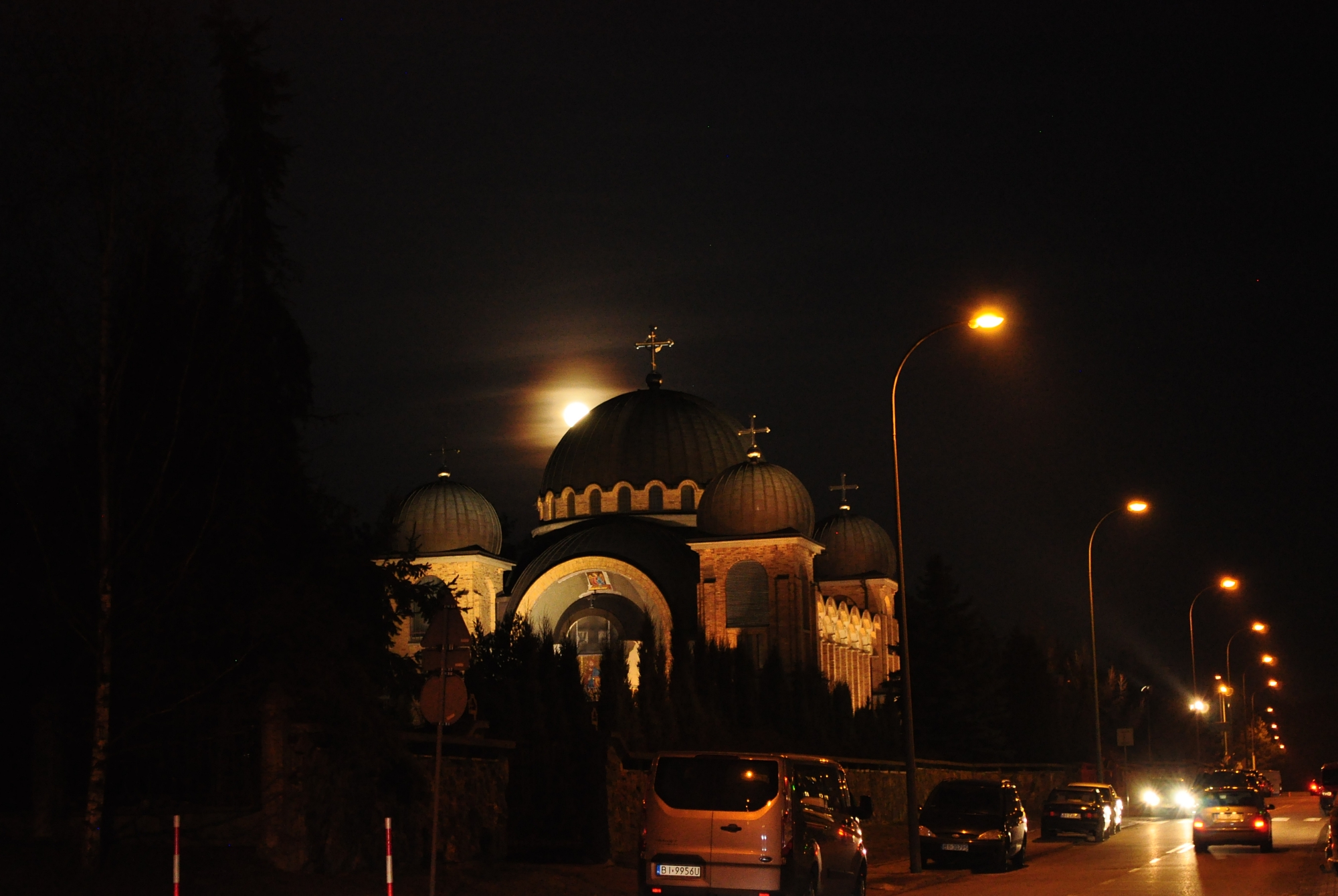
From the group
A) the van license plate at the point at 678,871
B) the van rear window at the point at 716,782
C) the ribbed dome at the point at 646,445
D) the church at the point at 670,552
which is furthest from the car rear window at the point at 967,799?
the ribbed dome at the point at 646,445

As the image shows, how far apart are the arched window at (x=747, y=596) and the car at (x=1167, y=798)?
1390 cm

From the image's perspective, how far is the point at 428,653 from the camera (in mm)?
13281

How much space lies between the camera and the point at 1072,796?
31.4 metres

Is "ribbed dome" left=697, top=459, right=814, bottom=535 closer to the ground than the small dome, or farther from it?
closer to the ground

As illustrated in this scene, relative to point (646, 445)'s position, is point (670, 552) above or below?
below

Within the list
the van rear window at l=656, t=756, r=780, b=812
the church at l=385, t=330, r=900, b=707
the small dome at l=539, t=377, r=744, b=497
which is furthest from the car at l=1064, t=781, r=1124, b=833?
the small dome at l=539, t=377, r=744, b=497

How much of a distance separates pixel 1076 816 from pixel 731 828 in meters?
19.0

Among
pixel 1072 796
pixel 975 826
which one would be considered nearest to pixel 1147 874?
pixel 975 826

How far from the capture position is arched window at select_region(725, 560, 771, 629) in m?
51.8

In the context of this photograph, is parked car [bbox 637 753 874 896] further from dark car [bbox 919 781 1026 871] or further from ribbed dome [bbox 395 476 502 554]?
ribbed dome [bbox 395 476 502 554]

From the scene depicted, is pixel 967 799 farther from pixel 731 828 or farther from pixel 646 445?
pixel 646 445

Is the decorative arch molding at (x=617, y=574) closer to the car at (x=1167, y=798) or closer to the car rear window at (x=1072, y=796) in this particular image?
the car at (x=1167, y=798)

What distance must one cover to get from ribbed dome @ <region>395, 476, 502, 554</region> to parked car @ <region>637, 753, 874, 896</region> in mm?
43057

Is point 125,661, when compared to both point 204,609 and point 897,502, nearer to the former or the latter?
point 204,609
